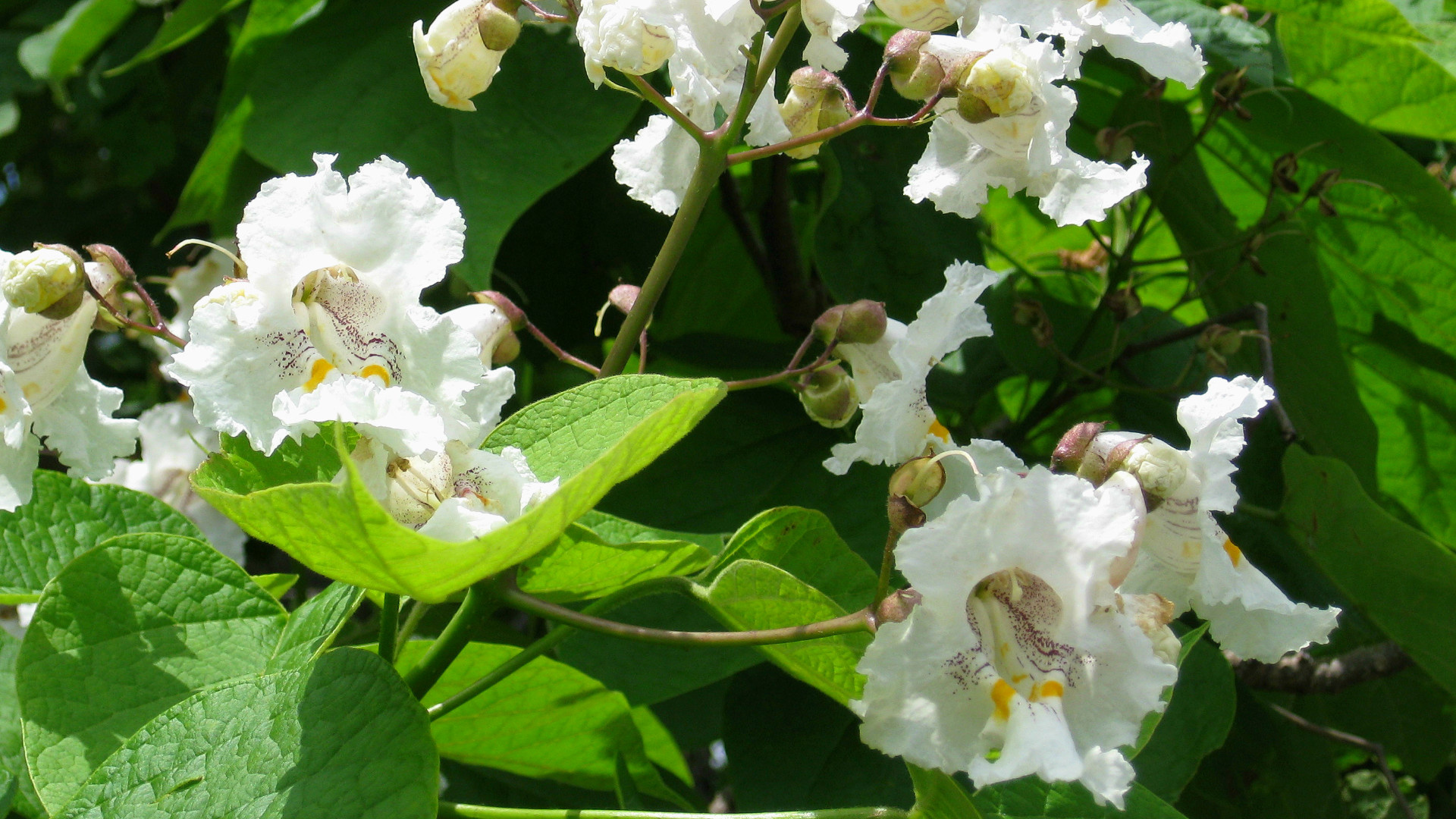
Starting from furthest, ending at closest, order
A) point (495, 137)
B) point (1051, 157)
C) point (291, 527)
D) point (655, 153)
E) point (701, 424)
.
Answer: point (701, 424) → point (495, 137) → point (655, 153) → point (1051, 157) → point (291, 527)

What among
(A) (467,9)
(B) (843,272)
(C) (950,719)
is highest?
(A) (467,9)

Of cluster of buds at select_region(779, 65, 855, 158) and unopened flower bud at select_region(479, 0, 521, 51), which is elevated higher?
unopened flower bud at select_region(479, 0, 521, 51)

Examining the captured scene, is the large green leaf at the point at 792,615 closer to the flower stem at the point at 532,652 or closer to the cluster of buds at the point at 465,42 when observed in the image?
the flower stem at the point at 532,652

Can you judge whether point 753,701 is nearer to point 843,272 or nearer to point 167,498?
point 843,272

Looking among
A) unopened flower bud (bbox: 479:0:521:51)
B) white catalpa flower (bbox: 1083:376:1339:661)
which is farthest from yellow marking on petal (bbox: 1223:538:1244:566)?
unopened flower bud (bbox: 479:0:521:51)

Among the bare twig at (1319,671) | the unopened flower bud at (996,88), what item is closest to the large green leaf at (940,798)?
the unopened flower bud at (996,88)

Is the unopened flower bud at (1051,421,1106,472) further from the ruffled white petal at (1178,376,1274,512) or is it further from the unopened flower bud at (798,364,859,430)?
the unopened flower bud at (798,364,859,430)

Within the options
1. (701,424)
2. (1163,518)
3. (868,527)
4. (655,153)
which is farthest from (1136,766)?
(655,153)
